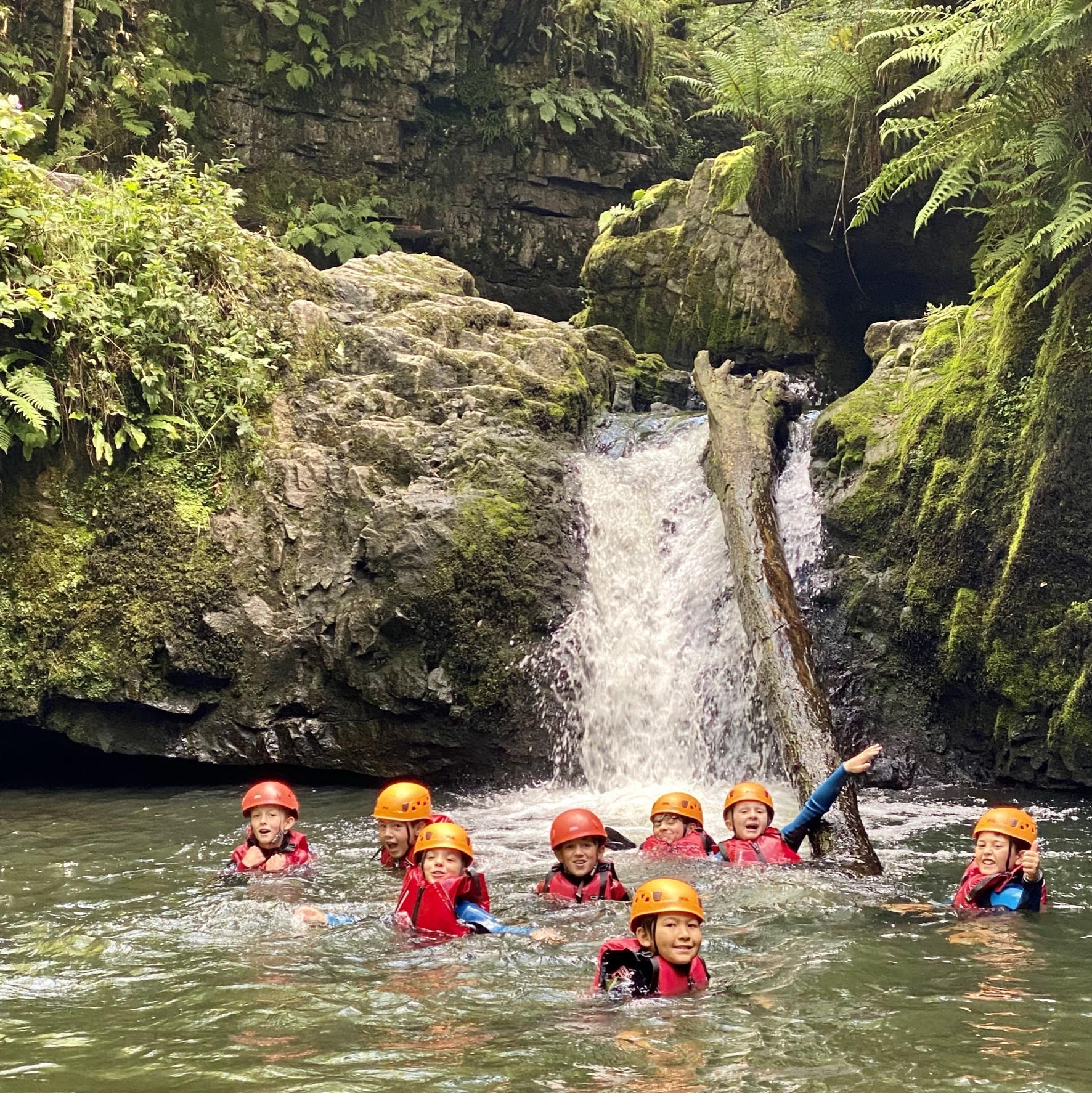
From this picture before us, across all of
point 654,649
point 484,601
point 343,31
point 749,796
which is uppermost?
point 343,31

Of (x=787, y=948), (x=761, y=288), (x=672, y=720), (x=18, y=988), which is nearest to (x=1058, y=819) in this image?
(x=672, y=720)

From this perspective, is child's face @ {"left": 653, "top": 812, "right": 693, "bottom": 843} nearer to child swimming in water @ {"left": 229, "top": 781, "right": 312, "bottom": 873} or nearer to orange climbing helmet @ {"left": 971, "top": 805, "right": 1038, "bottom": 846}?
orange climbing helmet @ {"left": 971, "top": 805, "right": 1038, "bottom": 846}

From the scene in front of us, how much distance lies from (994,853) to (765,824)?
4.60 ft

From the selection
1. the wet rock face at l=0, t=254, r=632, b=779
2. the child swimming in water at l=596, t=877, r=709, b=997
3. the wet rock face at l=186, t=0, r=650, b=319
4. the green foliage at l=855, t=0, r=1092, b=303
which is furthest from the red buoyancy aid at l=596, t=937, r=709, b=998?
the wet rock face at l=186, t=0, r=650, b=319

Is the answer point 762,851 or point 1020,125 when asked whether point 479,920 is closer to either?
point 762,851

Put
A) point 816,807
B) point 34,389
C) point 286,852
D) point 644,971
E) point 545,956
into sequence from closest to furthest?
point 644,971 < point 545,956 < point 816,807 < point 286,852 < point 34,389

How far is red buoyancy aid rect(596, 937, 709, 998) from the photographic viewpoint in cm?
450

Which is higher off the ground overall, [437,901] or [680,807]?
[680,807]

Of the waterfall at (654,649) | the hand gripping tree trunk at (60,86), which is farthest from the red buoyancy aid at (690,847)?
the hand gripping tree trunk at (60,86)

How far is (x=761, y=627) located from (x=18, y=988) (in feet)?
18.9

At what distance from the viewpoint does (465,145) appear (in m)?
19.6

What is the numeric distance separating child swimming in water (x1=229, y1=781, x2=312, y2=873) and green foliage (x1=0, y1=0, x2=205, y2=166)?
11.5 metres

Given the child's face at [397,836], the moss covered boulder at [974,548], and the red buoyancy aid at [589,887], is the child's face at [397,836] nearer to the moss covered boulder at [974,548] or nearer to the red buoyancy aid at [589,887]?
the red buoyancy aid at [589,887]

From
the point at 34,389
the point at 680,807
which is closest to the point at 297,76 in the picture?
the point at 34,389
